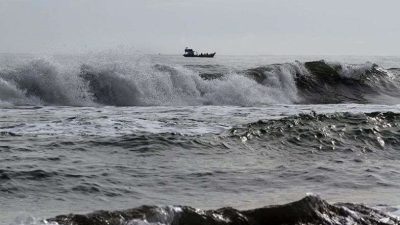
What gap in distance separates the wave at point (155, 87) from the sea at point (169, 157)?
0.20 ft

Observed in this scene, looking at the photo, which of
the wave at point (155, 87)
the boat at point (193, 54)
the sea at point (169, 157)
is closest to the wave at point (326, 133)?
the sea at point (169, 157)

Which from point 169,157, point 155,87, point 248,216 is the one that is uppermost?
point 155,87

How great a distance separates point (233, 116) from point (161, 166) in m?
6.06

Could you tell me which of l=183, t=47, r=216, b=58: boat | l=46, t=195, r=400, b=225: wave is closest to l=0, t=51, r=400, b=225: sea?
l=46, t=195, r=400, b=225: wave

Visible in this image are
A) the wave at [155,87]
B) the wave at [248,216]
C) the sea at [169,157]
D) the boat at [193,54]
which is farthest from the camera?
the boat at [193,54]

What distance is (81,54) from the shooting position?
2175 cm

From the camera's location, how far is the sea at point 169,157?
586cm

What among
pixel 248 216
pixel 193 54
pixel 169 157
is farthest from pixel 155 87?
pixel 193 54

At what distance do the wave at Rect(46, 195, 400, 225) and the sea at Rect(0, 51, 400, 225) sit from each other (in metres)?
0.01

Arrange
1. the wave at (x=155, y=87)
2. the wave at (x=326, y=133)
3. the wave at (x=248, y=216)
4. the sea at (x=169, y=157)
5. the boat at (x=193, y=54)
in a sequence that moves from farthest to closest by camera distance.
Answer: the boat at (x=193, y=54) → the wave at (x=155, y=87) → the wave at (x=326, y=133) → the sea at (x=169, y=157) → the wave at (x=248, y=216)

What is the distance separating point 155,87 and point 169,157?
10.5m

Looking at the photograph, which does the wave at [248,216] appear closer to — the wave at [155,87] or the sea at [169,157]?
the sea at [169,157]

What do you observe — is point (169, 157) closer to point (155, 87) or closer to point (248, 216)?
point (248, 216)

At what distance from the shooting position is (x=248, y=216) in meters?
5.62
